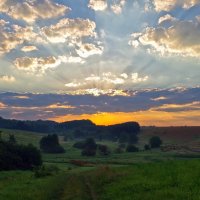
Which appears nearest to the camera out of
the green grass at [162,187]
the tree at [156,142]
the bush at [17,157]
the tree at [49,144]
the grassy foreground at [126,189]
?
the green grass at [162,187]

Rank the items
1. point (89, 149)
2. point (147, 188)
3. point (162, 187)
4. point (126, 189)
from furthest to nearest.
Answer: point (89, 149), point (126, 189), point (147, 188), point (162, 187)

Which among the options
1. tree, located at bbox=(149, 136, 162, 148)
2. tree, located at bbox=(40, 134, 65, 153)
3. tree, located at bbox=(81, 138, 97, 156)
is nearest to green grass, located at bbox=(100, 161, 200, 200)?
tree, located at bbox=(81, 138, 97, 156)

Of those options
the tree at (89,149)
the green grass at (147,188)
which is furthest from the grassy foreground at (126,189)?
the tree at (89,149)

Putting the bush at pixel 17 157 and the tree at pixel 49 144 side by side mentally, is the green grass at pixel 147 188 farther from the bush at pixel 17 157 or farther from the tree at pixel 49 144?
the tree at pixel 49 144

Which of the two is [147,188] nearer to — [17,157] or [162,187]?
[162,187]

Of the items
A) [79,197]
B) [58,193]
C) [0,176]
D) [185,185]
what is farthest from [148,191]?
[0,176]

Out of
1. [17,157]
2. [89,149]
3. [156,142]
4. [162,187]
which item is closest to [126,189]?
[162,187]

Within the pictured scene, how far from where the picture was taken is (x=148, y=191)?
120ft

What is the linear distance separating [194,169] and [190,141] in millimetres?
145630

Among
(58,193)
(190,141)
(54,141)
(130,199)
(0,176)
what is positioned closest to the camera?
(130,199)

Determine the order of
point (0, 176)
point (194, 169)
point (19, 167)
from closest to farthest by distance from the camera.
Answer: point (194, 169) < point (0, 176) < point (19, 167)

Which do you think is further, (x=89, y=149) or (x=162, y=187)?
(x=89, y=149)

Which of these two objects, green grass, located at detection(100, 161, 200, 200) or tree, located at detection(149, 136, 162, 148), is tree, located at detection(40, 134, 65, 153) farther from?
green grass, located at detection(100, 161, 200, 200)

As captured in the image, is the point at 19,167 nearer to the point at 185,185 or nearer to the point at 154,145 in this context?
the point at 185,185
